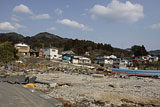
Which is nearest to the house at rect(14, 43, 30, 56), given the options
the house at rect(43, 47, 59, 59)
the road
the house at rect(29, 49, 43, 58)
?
the house at rect(29, 49, 43, 58)

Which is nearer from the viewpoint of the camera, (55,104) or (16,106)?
(16,106)

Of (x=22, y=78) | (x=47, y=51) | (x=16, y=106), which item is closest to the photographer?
(x=16, y=106)

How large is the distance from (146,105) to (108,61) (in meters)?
61.4

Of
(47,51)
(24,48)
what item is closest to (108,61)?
(47,51)

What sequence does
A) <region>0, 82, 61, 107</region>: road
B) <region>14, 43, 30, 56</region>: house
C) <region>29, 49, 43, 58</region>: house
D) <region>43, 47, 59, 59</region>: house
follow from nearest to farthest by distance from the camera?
<region>0, 82, 61, 107</region>: road → <region>43, 47, 59, 59</region>: house → <region>29, 49, 43, 58</region>: house → <region>14, 43, 30, 56</region>: house

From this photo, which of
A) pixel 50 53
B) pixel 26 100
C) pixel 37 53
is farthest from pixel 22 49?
pixel 26 100

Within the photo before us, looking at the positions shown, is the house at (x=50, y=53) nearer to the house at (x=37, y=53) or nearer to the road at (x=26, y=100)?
the house at (x=37, y=53)

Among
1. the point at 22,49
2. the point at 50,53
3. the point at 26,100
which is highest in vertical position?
the point at 22,49

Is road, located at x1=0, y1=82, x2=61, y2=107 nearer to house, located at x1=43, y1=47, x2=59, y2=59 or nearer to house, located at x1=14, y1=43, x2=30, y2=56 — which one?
house, located at x1=43, y1=47, x2=59, y2=59

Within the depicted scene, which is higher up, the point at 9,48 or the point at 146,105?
the point at 9,48

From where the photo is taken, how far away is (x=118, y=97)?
403 inches

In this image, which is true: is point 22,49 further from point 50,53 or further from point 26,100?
point 26,100

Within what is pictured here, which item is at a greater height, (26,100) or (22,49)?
(22,49)

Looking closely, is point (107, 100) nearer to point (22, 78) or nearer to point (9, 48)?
point (22, 78)
